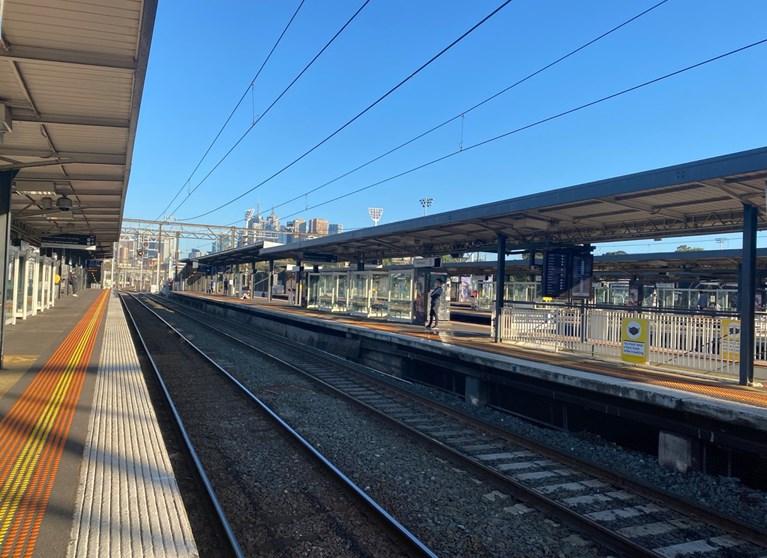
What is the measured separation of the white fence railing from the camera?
33.6ft

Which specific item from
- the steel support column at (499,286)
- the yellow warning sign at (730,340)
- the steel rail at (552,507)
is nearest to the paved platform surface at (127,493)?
the steel rail at (552,507)

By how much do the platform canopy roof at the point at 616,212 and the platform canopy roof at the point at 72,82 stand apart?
8.01m

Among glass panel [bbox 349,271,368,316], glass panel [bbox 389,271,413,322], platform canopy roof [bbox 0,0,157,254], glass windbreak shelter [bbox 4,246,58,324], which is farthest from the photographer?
glass panel [bbox 349,271,368,316]

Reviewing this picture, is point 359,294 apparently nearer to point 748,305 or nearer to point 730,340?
point 730,340

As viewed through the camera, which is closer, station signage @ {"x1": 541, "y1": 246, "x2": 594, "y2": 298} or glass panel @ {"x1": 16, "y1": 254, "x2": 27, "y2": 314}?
station signage @ {"x1": 541, "y1": 246, "x2": 594, "y2": 298}

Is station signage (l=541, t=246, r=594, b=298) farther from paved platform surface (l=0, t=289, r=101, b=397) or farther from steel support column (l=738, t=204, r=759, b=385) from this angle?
paved platform surface (l=0, t=289, r=101, b=397)

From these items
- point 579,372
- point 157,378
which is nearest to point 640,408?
point 579,372

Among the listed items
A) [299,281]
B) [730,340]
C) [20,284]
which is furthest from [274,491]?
[299,281]

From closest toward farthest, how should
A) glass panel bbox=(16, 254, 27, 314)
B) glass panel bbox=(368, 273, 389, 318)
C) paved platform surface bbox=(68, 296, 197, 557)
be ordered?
1. paved platform surface bbox=(68, 296, 197, 557)
2. glass panel bbox=(16, 254, 27, 314)
3. glass panel bbox=(368, 273, 389, 318)

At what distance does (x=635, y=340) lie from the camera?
1123 centimetres

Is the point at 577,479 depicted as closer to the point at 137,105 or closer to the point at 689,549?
the point at 689,549

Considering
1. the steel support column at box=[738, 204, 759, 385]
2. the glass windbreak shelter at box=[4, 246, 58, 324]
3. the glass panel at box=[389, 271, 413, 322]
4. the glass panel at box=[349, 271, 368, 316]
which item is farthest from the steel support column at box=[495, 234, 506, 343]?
the glass windbreak shelter at box=[4, 246, 58, 324]

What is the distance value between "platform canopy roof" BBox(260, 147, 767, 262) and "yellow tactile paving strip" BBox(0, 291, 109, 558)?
30.9 ft

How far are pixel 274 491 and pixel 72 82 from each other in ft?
20.6
